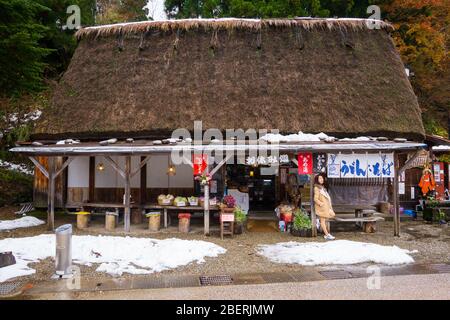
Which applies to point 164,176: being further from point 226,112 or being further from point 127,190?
point 226,112

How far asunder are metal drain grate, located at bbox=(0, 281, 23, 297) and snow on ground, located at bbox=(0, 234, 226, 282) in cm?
25

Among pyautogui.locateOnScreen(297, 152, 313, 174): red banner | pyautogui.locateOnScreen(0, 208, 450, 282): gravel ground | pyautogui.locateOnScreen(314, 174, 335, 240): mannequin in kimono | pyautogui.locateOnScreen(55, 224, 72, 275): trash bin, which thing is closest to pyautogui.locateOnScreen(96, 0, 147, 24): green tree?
pyautogui.locateOnScreen(0, 208, 450, 282): gravel ground

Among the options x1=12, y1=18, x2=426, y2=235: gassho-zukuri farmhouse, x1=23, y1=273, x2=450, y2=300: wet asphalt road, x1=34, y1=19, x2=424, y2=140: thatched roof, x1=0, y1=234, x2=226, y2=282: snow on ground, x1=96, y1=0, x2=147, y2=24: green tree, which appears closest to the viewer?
x1=23, y1=273, x2=450, y2=300: wet asphalt road

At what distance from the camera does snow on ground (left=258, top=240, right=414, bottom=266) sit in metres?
7.39

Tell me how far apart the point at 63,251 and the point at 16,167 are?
41.0ft

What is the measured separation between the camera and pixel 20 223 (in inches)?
453

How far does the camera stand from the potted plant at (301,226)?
997 centimetres

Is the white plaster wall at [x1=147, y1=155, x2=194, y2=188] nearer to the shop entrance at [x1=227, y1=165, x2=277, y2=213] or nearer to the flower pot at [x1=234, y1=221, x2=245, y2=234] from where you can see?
the shop entrance at [x1=227, y1=165, x2=277, y2=213]

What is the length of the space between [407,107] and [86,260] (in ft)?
34.8

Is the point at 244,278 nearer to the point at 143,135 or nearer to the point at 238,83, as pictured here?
the point at 143,135

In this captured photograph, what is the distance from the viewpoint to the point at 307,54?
44.8 ft

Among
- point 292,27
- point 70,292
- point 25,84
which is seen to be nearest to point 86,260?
point 70,292

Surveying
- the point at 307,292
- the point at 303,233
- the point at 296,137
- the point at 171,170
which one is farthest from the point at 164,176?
the point at 307,292

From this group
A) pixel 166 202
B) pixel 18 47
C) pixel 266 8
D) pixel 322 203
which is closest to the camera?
pixel 322 203
